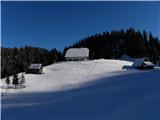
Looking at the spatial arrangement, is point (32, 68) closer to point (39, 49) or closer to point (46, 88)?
point (46, 88)

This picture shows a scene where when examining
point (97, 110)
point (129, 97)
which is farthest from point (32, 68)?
point (97, 110)

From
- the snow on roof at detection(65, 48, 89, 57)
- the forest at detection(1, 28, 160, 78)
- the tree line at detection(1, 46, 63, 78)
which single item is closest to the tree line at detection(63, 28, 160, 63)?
the forest at detection(1, 28, 160, 78)

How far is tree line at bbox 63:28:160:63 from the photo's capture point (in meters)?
126

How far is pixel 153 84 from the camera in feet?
126

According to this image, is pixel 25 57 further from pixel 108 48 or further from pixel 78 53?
pixel 78 53

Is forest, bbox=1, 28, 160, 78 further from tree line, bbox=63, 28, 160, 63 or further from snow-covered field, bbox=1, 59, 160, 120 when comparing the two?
snow-covered field, bbox=1, 59, 160, 120

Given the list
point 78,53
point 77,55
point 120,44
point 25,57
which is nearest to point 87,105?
point 77,55

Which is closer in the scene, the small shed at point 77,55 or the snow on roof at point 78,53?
the small shed at point 77,55

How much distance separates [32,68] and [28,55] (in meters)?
90.9

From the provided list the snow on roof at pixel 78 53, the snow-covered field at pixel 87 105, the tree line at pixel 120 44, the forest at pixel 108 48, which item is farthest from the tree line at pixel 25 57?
the snow-covered field at pixel 87 105

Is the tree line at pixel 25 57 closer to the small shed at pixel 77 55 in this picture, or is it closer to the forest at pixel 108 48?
the forest at pixel 108 48

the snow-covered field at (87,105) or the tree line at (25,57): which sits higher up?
the tree line at (25,57)

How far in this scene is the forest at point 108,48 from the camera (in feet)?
407

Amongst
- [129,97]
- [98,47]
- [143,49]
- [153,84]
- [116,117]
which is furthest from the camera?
[98,47]
